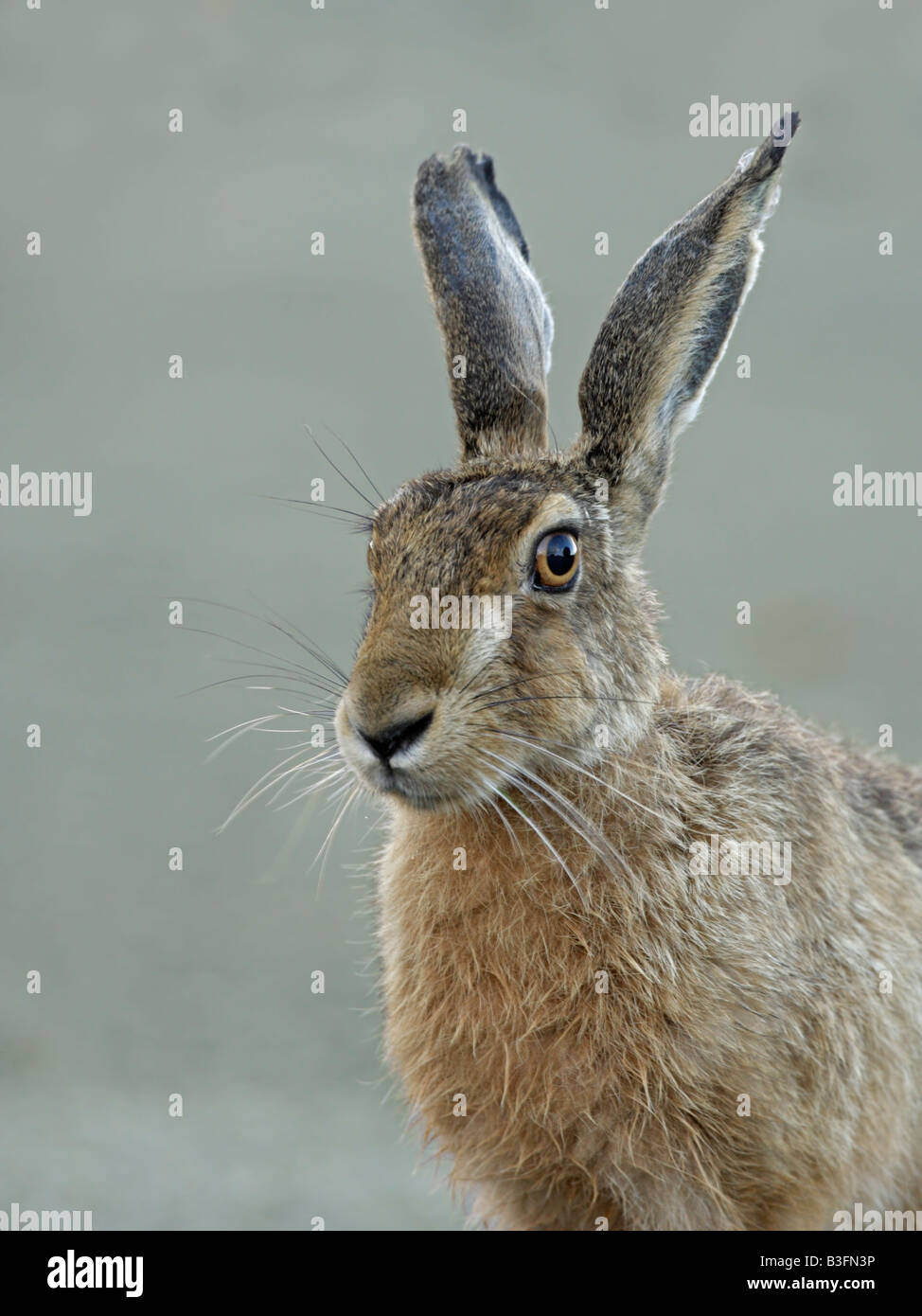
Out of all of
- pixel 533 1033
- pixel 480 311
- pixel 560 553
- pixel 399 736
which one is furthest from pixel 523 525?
pixel 533 1033

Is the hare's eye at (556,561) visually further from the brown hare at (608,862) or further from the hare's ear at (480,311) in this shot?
the hare's ear at (480,311)

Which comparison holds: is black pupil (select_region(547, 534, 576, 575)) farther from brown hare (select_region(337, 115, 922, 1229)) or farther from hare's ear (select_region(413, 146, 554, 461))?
hare's ear (select_region(413, 146, 554, 461))

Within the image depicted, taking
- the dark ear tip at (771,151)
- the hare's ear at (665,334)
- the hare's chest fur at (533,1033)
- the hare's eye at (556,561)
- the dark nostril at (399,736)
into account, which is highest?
the dark ear tip at (771,151)

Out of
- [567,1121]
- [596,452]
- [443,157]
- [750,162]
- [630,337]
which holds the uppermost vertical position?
[443,157]

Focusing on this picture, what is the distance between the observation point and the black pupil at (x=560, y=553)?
1.46m

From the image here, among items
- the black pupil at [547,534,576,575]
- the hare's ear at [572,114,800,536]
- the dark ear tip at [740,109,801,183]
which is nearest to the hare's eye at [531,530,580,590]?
the black pupil at [547,534,576,575]

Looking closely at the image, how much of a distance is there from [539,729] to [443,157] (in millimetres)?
769

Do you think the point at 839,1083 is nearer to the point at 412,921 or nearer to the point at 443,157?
the point at 412,921

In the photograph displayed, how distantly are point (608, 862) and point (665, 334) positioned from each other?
1.78 feet

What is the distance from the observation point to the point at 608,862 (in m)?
1.53

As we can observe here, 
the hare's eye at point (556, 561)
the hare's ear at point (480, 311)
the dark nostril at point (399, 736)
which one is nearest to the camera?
the dark nostril at point (399, 736)

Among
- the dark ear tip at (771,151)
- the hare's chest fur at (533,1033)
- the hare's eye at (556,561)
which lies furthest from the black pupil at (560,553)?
the dark ear tip at (771,151)

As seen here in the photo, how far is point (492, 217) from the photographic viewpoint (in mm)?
1823
